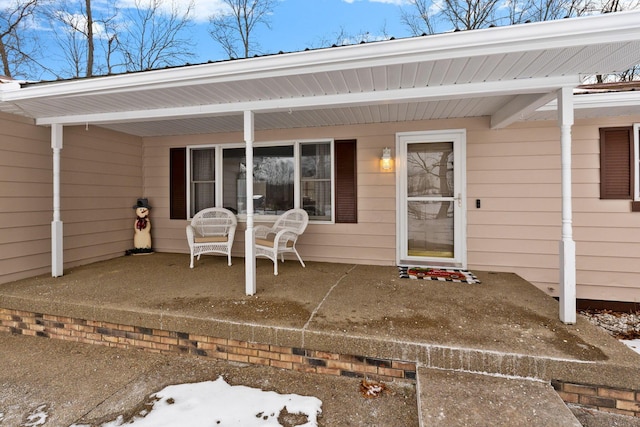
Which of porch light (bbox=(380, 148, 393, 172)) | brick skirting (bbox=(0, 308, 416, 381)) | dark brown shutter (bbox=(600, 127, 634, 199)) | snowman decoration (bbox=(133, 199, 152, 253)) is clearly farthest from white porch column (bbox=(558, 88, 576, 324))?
snowman decoration (bbox=(133, 199, 152, 253))

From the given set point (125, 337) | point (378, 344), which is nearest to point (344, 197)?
point (378, 344)

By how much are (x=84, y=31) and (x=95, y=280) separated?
7.35 metres

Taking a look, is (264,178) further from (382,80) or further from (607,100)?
(607,100)

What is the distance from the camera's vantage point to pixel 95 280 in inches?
146

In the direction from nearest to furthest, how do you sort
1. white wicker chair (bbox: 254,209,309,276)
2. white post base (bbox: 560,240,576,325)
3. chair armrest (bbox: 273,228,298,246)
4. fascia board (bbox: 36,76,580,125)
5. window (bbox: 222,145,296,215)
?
white post base (bbox: 560,240,576,325) < fascia board (bbox: 36,76,580,125) < white wicker chair (bbox: 254,209,309,276) < chair armrest (bbox: 273,228,298,246) < window (bbox: 222,145,296,215)

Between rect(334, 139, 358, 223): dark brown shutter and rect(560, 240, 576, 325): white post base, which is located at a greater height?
rect(334, 139, 358, 223): dark brown shutter

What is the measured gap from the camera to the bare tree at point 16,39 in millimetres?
6301

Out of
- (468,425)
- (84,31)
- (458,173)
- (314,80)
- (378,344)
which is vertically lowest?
(468,425)

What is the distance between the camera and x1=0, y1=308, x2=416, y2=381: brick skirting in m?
2.27

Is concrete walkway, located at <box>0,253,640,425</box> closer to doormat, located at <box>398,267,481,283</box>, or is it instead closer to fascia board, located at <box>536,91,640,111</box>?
doormat, located at <box>398,267,481,283</box>

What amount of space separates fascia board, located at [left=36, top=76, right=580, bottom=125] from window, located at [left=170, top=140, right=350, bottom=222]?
1.67m

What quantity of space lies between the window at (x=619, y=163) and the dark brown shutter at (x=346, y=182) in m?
3.07

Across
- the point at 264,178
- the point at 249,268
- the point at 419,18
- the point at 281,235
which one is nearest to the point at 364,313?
the point at 249,268

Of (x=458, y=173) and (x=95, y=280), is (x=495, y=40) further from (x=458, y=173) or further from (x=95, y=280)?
(x=95, y=280)
